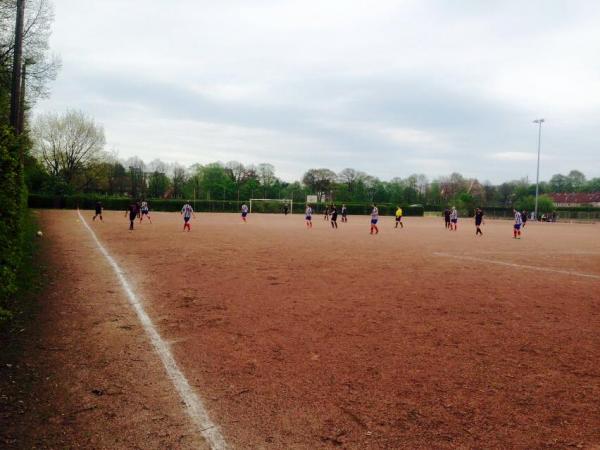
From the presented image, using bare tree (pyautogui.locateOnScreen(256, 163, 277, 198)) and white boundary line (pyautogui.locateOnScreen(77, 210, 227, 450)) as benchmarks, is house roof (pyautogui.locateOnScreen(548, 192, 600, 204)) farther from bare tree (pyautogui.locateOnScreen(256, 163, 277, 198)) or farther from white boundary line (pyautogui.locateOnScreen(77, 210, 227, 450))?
white boundary line (pyautogui.locateOnScreen(77, 210, 227, 450))

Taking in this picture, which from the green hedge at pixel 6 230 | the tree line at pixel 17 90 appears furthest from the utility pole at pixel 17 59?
the green hedge at pixel 6 230

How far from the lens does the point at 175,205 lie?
68.9 meters

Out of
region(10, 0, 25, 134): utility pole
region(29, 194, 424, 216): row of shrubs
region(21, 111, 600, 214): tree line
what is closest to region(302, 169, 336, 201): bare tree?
region(21, 111, 600, 214): tree line

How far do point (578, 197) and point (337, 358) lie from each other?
15120 cm

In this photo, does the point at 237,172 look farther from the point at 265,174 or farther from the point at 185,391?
the point at 185,391

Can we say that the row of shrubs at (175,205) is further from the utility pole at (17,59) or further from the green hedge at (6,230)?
the green hedge at (6,230)

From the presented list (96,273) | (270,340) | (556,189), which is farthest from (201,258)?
(556,189)

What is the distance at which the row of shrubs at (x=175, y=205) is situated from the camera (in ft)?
194

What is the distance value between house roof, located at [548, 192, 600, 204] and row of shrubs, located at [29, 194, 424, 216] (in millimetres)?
75638

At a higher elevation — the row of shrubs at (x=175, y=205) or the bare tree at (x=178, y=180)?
the bare tree at (x=178, y=180)

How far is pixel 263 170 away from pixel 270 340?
121m

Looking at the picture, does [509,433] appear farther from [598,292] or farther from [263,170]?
[263,170]

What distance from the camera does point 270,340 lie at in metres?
5.85

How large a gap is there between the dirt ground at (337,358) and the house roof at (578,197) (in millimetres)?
139918
